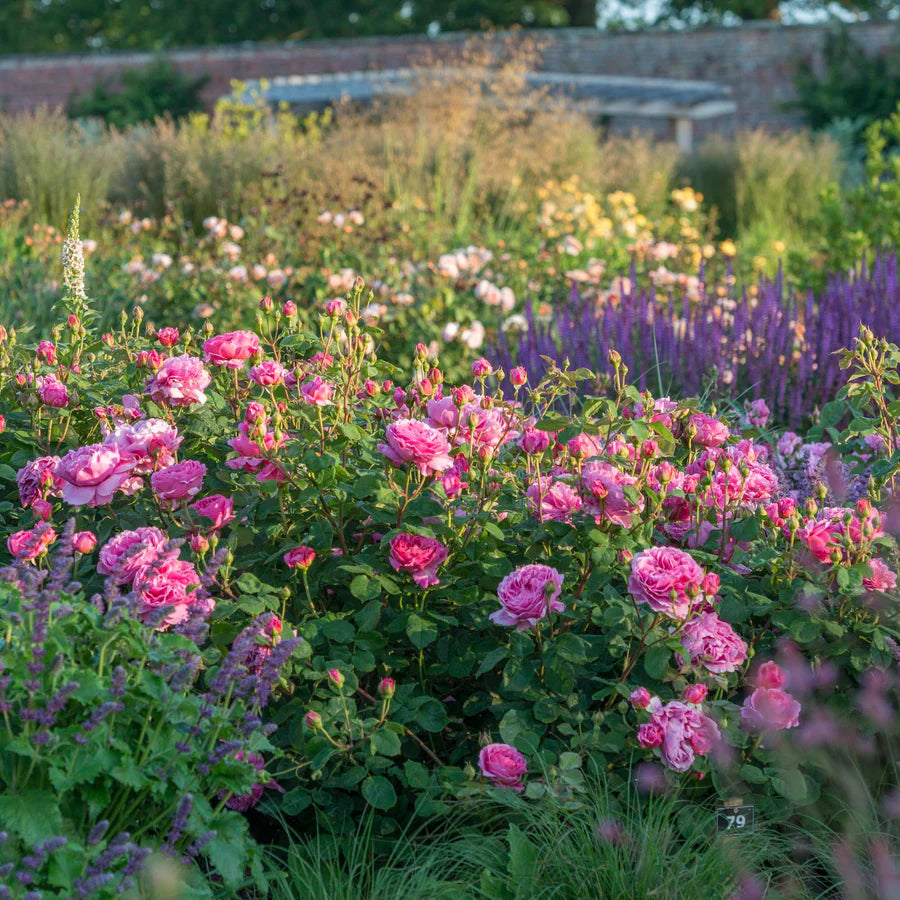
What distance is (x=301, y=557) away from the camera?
2.15 m

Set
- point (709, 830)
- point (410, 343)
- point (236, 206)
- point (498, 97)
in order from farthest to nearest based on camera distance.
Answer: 1. point (498, 97)
2. point (236, 206)
3. point (410, 343)
4. point (709, 830)

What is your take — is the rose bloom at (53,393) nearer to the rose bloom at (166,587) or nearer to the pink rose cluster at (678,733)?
the rose bloom at (166,587)

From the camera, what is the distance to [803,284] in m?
6.66

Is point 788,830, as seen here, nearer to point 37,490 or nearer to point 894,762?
point 894,762

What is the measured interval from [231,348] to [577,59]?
22.8 meters

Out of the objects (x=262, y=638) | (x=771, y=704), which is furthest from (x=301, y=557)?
(x=771, y=704)

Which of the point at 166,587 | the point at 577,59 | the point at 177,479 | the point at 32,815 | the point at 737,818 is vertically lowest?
the point at 737,818

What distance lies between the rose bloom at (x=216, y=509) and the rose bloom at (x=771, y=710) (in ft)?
3.37

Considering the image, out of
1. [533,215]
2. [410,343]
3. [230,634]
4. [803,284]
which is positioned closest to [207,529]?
[230,634]

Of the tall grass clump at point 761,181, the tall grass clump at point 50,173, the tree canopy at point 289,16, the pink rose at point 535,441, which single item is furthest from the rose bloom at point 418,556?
the tree canopy at point 289,16

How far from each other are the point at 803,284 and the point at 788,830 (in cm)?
492

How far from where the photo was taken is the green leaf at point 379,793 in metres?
2.02

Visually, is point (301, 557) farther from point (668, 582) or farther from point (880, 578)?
point (880, 578)

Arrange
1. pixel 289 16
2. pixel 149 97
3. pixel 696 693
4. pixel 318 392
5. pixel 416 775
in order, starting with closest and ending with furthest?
pixel 696 693 → pixel 416 775 → pixel 318 392 → pixel 149 97 → pixel 289 16
